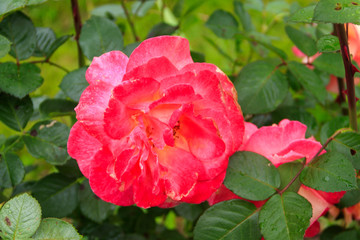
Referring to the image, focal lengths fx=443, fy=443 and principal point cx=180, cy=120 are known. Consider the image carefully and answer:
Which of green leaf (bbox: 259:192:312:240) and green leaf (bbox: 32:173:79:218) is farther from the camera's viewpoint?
green leaf (bbox: 32:173:79:218)

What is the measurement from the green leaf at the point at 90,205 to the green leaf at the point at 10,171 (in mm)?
148

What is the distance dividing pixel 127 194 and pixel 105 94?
0.49ft

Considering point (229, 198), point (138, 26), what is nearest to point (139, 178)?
point (229, 198)

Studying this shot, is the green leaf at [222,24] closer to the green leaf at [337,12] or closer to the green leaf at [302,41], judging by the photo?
the green leaf at [302,41]

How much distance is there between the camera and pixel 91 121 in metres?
0.59

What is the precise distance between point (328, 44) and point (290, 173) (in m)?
0.21

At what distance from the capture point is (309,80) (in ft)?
2.85

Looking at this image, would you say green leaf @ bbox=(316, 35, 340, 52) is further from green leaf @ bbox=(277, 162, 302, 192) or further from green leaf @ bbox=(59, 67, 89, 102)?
green leaf @ bbox=(59, 67, 89, 102)

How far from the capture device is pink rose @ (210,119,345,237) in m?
0.69

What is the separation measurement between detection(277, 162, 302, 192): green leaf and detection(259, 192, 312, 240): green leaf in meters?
0.04

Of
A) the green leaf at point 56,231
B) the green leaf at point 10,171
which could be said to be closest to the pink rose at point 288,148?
the green leaf at point 56,231

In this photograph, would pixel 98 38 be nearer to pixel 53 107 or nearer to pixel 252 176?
pixel 53 107

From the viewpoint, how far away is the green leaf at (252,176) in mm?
674

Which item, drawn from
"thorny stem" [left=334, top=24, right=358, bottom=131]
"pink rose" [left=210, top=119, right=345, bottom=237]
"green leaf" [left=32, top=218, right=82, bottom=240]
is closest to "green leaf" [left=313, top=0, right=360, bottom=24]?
"thorny stem" [left=334, top=24, right=358, bottom=131]
